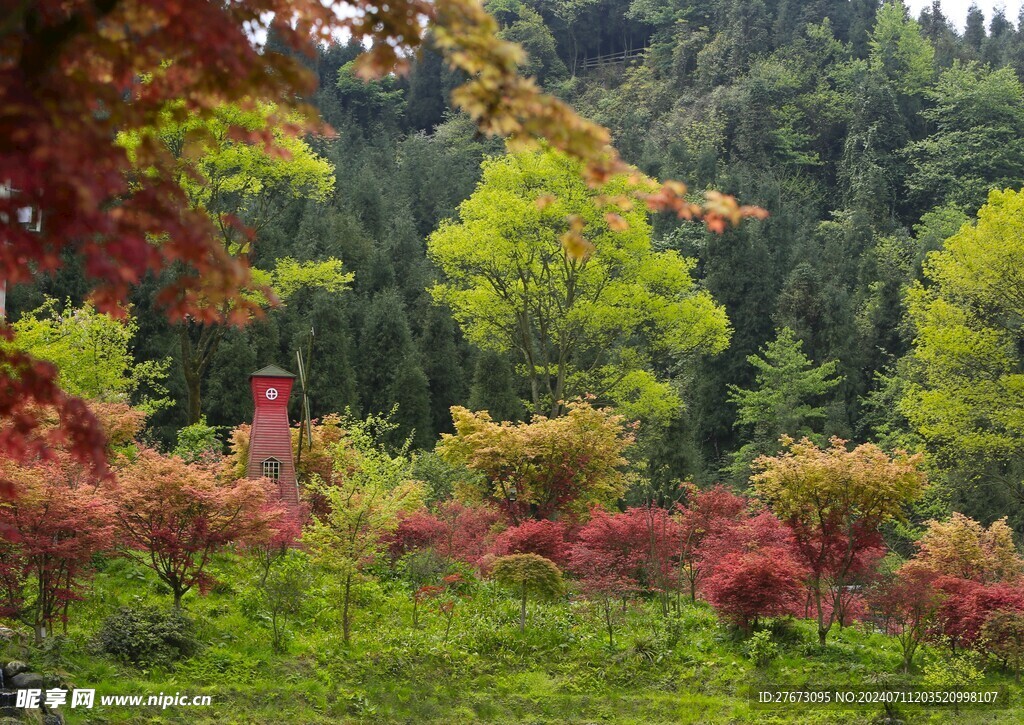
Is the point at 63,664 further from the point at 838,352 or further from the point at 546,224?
the point at 838,352

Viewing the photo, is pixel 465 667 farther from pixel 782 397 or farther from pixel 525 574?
pixel 782 397

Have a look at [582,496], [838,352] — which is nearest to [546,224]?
[582,496]

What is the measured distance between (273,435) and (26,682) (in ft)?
28.3

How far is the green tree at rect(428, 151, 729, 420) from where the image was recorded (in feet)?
79.5

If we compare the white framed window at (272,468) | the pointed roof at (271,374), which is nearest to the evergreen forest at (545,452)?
the pointed roof at (271,374)

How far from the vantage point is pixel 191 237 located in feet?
9.16

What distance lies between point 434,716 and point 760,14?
47.5 meters

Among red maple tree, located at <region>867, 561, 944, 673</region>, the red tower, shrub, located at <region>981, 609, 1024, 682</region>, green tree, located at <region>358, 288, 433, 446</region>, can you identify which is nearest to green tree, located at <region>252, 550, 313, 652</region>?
the red tower

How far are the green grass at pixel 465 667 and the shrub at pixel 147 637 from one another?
0.54 feet

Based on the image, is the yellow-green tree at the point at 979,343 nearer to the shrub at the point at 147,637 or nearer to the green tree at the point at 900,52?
the shrub at the point at 147,637

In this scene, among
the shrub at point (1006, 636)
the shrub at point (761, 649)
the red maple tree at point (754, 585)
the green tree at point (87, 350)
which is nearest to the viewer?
the shrub at point (1006, 636)

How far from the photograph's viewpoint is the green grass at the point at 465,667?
1206 cm

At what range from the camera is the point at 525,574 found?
15422mm

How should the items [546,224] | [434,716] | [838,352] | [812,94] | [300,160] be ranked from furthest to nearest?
[812,94]
[838,352]
[546,224]
[300,160]
[434,716]
